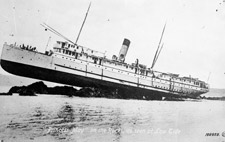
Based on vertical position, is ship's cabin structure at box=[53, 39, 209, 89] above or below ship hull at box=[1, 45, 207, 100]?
above

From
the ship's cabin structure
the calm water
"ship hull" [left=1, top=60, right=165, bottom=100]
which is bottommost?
the calm water

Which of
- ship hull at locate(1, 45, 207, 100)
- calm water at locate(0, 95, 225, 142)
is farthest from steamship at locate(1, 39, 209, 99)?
calm water at locate(0, 95, 225, 142)

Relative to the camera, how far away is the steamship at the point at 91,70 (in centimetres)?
414

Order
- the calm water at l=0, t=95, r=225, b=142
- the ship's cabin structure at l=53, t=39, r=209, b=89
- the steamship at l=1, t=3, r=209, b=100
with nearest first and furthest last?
the calm water at l=0, t=95, r=225, b=142 < the steamship at l=1, t=3, r=209, b=100 < the ship's cabin structure at l=53, t=39, r=209, b=89

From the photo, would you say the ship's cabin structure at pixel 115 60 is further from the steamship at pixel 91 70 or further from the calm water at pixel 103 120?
the calm water at pixel 103 120

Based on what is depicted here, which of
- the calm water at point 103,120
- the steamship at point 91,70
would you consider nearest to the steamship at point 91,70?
the steamship at point 91,70

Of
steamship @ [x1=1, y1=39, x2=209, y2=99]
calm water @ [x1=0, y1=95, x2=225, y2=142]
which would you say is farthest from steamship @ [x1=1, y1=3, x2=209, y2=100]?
calm water @ [x1=0, y1=95, x2=225, y2=142]

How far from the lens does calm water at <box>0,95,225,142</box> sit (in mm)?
3172

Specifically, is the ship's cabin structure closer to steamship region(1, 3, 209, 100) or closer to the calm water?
steamship region(1, 3, 209, 100)

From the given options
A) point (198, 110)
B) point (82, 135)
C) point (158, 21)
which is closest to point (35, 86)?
point (82, 135)

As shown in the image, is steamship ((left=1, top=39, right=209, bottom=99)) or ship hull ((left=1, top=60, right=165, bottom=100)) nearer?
ship hull ((left=1, top=60, right=165, bottom=100))

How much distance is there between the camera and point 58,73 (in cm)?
463

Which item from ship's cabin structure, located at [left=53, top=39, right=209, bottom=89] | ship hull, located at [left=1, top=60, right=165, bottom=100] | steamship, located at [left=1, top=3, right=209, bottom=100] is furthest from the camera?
ship's cabin structure, located at [left=53, top=39, right=209, bottom=89]

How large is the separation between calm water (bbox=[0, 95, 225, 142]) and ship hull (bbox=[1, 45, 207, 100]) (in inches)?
17.3
